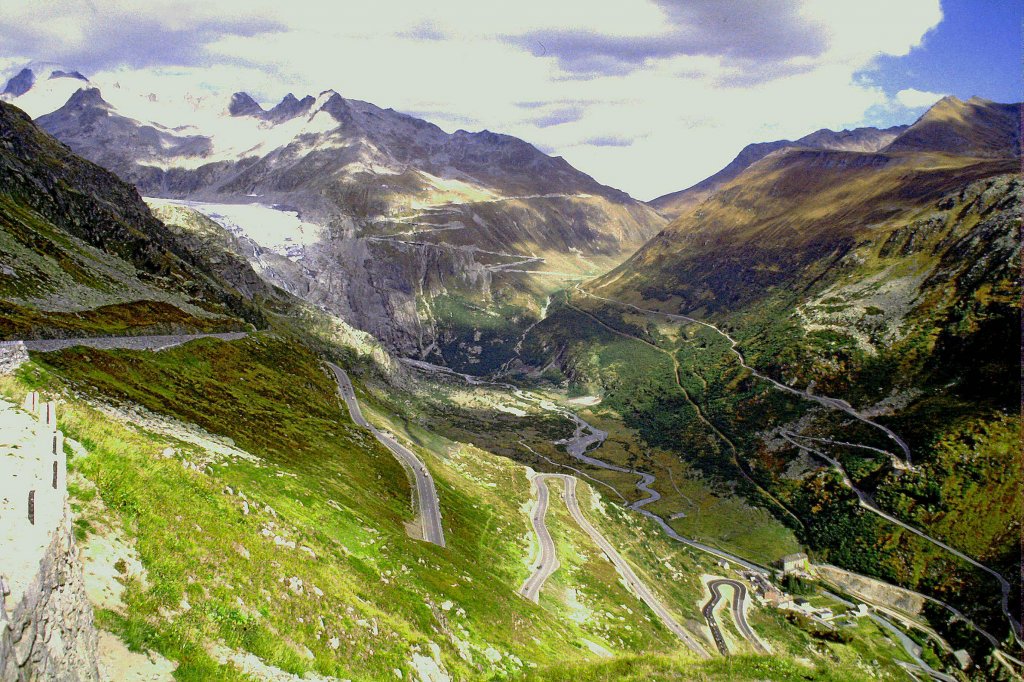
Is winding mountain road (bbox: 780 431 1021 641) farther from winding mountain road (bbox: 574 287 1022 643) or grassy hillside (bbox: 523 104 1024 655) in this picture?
grassy hillside (bbox: 523 104 1024 655)

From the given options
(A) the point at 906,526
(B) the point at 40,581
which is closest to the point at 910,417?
(A) the point at 906,526

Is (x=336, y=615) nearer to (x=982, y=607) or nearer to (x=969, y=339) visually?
(x=982, y=607)

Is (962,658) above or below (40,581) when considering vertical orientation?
below

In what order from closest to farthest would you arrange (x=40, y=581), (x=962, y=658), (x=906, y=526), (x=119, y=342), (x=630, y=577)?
(x=40, y=581)
(x=119, y=342)
(x=630, y=577)
(x=962, y=658)
(x=906, y=526)

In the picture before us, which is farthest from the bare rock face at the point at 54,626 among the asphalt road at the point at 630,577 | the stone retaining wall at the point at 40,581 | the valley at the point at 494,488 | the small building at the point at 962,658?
the small building at the point at 962,658

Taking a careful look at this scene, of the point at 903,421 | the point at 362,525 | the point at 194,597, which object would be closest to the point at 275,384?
the point at 362,525

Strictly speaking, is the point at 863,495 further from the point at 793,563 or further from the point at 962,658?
the point at 962,658
